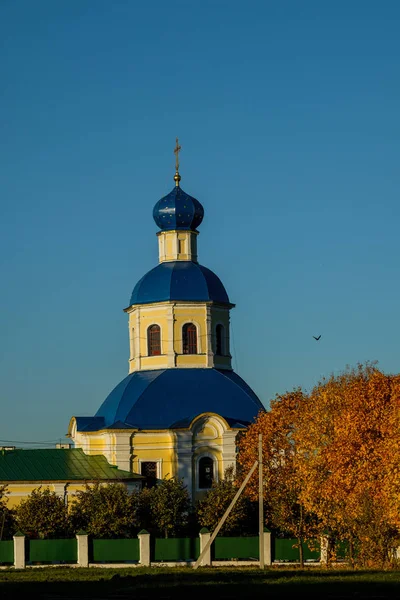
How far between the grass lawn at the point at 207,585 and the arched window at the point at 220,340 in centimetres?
2015

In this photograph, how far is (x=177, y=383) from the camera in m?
55.7

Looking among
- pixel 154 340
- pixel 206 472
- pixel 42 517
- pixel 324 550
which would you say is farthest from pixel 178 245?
pixel 324 550

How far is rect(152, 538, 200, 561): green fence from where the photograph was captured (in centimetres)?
4597

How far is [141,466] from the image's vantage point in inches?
2163

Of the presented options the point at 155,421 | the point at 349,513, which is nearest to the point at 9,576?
the point at 349,513

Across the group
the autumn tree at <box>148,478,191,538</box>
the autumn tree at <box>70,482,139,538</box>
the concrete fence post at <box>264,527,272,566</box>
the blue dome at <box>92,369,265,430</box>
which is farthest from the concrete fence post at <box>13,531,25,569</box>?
the blue dome at <box>92,369,265,430</box>

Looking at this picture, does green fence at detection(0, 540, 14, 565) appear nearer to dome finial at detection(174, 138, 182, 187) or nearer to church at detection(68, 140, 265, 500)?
church at detection(68, 140, 265, 500)

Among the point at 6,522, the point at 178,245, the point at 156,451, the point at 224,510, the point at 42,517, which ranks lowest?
the point at 6,522

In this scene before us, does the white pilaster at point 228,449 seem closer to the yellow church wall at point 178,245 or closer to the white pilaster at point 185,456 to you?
the white pilaster at point 185,456

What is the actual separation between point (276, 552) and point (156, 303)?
48.3 ft

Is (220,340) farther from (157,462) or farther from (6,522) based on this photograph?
(6,522)

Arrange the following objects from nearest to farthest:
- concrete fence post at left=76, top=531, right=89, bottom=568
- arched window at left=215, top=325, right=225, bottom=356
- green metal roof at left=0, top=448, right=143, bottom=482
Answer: concrete fence post at left=76, top=531, right=89, bottom=568, green metal roof at left=0, top=448, right=143, bottom=482, arched window at left=215, top=325, right=225, bottom=356

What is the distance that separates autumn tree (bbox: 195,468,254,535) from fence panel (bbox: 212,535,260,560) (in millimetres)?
3712

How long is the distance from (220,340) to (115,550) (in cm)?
1511
